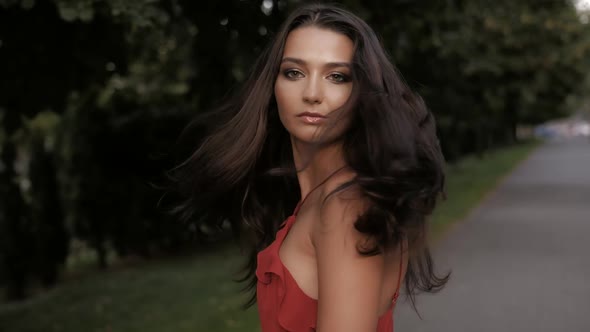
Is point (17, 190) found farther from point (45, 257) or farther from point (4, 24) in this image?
point (4, 24)

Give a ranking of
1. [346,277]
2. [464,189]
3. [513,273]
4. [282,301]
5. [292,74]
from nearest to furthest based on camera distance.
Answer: [346,277] < [282,301] < [292,74] < [513,273] < [464,189]

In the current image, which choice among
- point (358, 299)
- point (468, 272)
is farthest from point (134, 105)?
point (358, 299)

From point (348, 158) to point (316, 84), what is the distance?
0.18 m

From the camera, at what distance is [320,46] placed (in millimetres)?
1650

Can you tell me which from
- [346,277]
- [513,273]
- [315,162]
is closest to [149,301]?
[513,273]

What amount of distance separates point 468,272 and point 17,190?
6155 mm

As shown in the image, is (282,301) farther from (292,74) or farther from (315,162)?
(292,74)

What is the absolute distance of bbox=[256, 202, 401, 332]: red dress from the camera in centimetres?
154

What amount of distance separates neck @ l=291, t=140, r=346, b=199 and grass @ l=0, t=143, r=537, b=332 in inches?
134

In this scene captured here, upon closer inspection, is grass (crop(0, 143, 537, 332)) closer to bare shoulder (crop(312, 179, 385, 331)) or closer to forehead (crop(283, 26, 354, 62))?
forehead (crop(283, 26, 354, 62))

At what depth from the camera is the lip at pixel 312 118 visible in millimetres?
1613

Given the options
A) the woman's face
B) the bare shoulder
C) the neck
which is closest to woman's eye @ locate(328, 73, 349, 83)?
the woman's face

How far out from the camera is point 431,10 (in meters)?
5.95

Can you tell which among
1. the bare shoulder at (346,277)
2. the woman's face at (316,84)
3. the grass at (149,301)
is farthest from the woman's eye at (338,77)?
the grass at (149,301)
